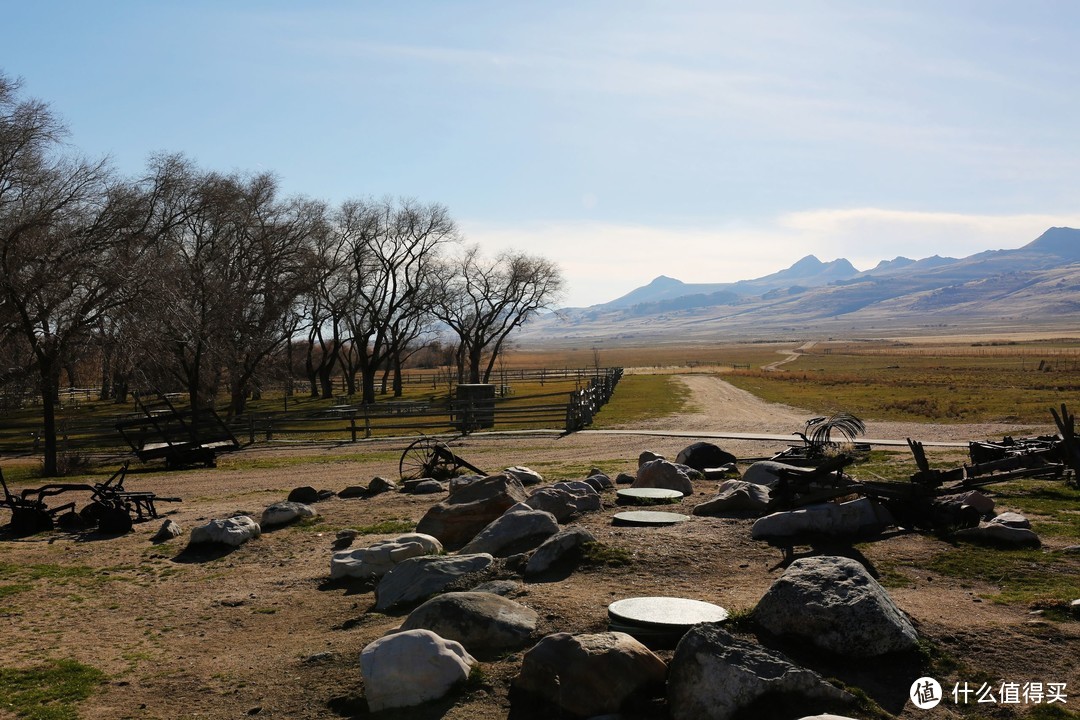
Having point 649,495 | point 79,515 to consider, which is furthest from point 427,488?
point 79,515

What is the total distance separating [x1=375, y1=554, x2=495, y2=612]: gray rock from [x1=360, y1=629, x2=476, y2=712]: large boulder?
2.30 meters

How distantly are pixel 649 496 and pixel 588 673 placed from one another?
7337 millimetres

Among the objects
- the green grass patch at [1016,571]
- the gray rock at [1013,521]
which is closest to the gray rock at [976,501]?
the gray rock at [1013,521]

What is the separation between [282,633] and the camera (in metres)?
9.30

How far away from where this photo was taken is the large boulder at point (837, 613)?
6.73 m

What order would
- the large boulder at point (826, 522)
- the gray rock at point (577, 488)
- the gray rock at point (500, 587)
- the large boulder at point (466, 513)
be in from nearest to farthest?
the gray rock at point (500, 587)
the large boulder at point (826, 522)
the large boulder at point (466, 513)
the gray rock at point (577, 488)

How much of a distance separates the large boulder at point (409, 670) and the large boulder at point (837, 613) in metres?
2.57

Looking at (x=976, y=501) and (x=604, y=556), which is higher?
(x=976, y=501)

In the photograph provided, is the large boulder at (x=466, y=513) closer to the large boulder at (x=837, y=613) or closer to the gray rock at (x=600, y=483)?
the gray rock at (x=600, y=483)

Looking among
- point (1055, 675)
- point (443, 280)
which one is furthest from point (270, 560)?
point (443, 280)

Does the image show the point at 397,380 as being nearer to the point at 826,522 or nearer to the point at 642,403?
the point at 642,403

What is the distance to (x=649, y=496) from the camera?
1375cm

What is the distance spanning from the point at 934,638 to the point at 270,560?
9.19m

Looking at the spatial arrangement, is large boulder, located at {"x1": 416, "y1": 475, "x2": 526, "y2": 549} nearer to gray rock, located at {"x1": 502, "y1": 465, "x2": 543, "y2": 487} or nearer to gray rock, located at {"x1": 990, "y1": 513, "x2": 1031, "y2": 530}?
gray rock, located at {"x1": 502, "y1": 465, "x2": 543, "y2": 487}
